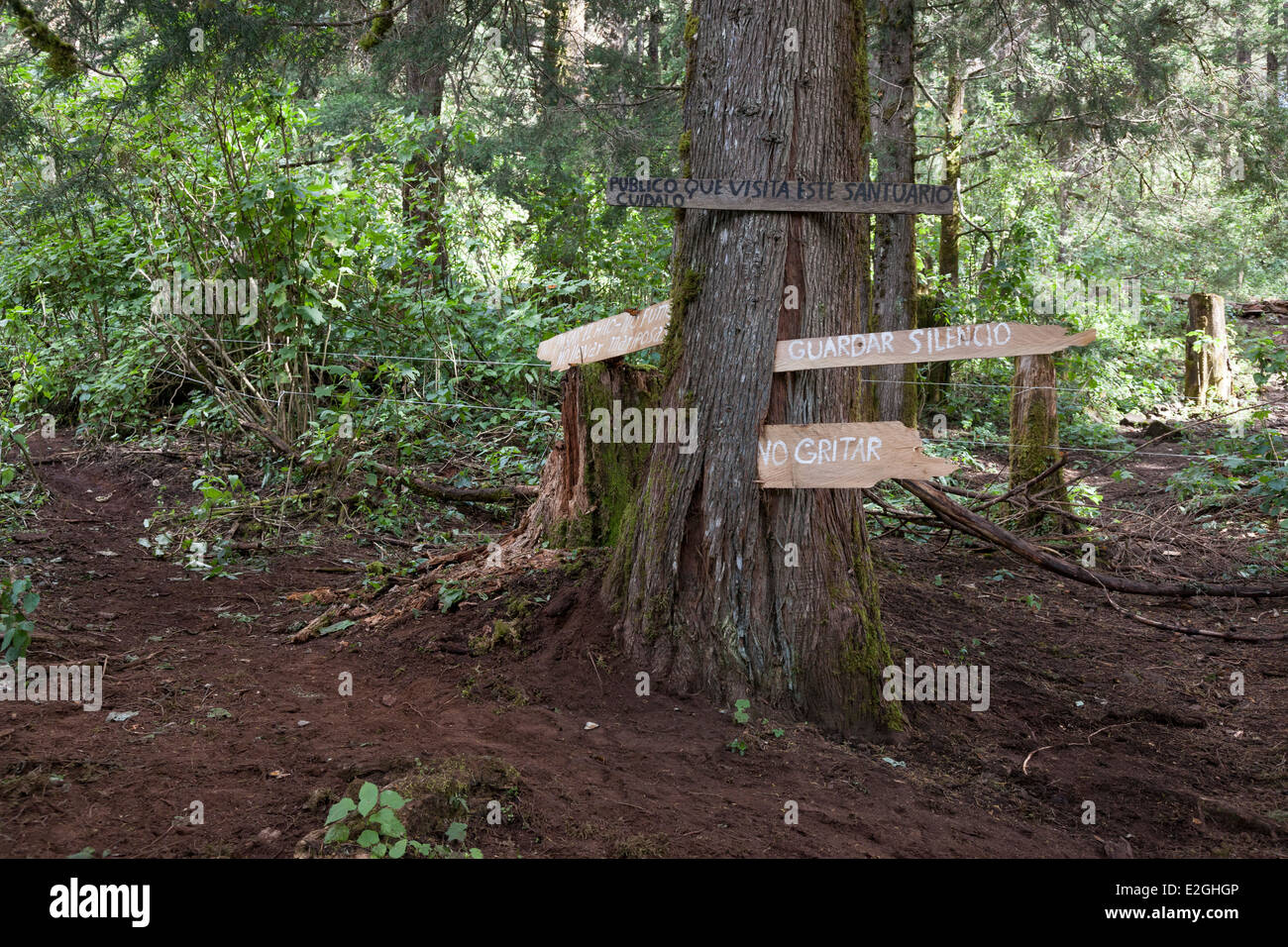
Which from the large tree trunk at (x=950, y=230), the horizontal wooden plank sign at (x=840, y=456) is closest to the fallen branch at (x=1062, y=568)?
the horizontal wooden plank sign at (x=840, y=456)

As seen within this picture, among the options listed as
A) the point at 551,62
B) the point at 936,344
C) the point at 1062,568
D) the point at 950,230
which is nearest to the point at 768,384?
the point at 936,344

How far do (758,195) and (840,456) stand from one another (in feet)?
3.54

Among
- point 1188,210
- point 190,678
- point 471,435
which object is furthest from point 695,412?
point 1188,210

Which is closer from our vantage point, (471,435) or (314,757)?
(314,757)

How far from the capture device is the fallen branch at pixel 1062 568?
5.43m

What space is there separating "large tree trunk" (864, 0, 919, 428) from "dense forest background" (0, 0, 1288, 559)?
0.08 metres

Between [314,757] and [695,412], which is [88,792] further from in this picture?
[695,412]

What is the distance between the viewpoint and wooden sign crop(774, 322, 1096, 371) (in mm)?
3080

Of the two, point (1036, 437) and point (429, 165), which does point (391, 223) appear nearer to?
point (429, 165)

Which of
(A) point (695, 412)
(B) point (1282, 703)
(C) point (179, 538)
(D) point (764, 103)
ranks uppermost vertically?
(D) point (764, 103)

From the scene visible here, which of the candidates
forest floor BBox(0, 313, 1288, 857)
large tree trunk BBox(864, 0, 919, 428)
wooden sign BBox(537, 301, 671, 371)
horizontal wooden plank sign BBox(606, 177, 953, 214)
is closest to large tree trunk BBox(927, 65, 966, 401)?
large tree trunk BBox(864, 0, 919, 428)

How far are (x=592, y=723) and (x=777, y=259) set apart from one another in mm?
1974

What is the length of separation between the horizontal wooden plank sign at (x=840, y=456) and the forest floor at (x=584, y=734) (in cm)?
96

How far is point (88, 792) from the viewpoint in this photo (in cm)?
285
